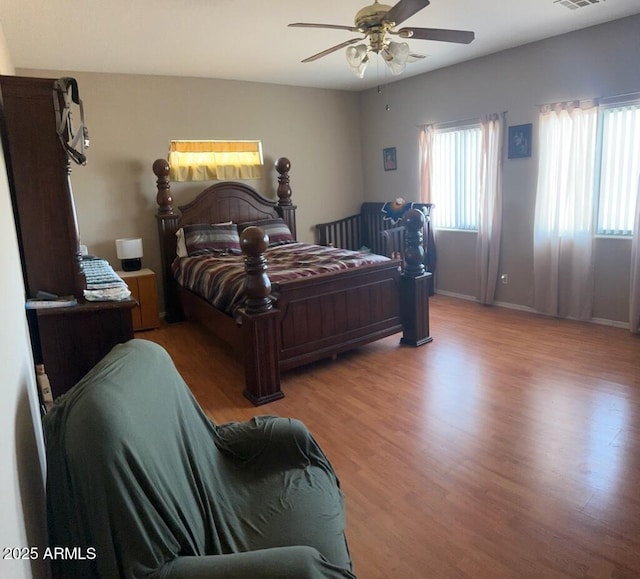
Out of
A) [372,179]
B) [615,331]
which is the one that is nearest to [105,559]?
[615,331]

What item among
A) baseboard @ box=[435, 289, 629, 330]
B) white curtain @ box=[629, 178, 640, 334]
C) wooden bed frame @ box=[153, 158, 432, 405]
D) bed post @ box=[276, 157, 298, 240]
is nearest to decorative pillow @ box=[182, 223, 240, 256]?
wooden bed frame @ box=[153, 158, 432, 405]

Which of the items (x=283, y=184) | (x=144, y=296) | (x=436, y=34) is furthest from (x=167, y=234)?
(x=436, y=34)

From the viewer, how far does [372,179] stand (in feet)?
21.5

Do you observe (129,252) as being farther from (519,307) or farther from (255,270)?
(519,307)

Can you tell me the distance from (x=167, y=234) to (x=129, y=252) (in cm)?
44

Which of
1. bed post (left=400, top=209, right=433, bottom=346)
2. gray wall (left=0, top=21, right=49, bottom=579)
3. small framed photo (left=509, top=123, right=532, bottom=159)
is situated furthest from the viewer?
small framed photo (left=509, top=123, right=532, bottom=159)

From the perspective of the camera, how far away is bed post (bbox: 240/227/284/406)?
3.05m

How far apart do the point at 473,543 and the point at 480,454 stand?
0.65m

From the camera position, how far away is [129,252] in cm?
471

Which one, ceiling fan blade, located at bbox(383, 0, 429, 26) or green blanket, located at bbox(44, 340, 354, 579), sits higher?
ceiling fan blade, located at bbox(383, 0, 429, 26)

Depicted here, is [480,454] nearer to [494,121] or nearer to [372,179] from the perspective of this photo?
[494,121]

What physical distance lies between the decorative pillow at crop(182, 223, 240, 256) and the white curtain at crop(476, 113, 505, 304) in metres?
2.69

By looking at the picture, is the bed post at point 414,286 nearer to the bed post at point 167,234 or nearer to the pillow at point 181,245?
the pillow at point 181,245

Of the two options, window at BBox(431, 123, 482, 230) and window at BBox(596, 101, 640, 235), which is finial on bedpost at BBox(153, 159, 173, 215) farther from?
window at BBox(596, 101, 640, 235)
